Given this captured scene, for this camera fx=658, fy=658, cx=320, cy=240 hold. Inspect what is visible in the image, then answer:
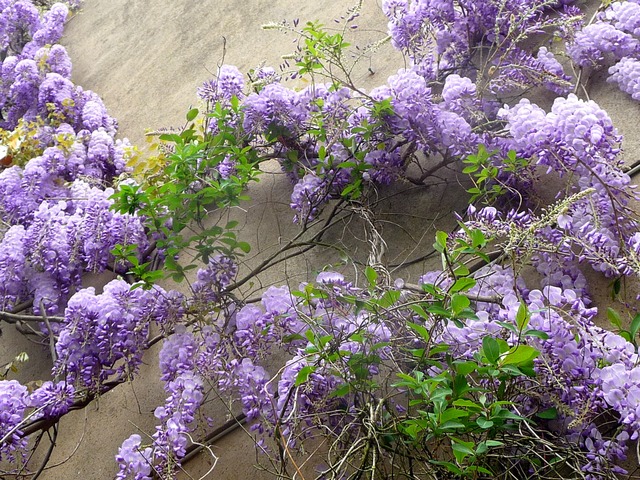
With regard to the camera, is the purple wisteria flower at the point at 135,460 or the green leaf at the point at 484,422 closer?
the green leaf at the point at 484,422

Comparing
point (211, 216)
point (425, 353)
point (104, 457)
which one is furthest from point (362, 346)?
point (211, 216)

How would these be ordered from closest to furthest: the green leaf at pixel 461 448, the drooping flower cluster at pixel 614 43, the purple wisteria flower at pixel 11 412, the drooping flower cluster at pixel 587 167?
the green leaf at pixel 461 448 → the drooping flower cluster at pixel 587 167 → the purple wisteria flower at pixel 11 412 → the drooping flower cluster at pixel 614 43

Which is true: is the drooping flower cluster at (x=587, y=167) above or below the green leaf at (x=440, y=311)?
below

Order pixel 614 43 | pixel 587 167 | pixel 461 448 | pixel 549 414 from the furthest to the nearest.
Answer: pixel 614 43 → pixel 587 167 → pixel 549 414 → pixel 461 448

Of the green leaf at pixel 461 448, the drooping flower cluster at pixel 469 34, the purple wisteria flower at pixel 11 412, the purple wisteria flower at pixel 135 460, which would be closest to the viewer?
the green leaf at pixel 461 448

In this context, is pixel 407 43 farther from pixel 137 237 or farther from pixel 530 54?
pixel 137 237

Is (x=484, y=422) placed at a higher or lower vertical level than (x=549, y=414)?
higher

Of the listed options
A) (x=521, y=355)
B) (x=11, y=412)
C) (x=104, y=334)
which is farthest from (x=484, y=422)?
(x=11, y=412)

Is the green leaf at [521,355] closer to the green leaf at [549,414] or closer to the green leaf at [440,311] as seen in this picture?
the green leaf at [440,311]

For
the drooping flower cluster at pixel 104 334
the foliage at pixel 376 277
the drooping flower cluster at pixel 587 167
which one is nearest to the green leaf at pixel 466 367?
the foliage at pixel 376 277

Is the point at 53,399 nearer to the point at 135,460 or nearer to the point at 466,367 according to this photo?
the point at 135,460

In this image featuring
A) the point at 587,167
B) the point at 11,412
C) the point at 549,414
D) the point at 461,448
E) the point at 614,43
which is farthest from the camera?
the point at 614,43

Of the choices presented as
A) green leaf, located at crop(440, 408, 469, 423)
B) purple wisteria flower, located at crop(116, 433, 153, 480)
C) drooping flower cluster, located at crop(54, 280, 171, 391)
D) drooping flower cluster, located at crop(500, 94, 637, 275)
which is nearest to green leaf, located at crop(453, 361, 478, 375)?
green leaf, located at crop(440, 408, 469, 423)

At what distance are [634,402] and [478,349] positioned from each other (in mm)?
373
